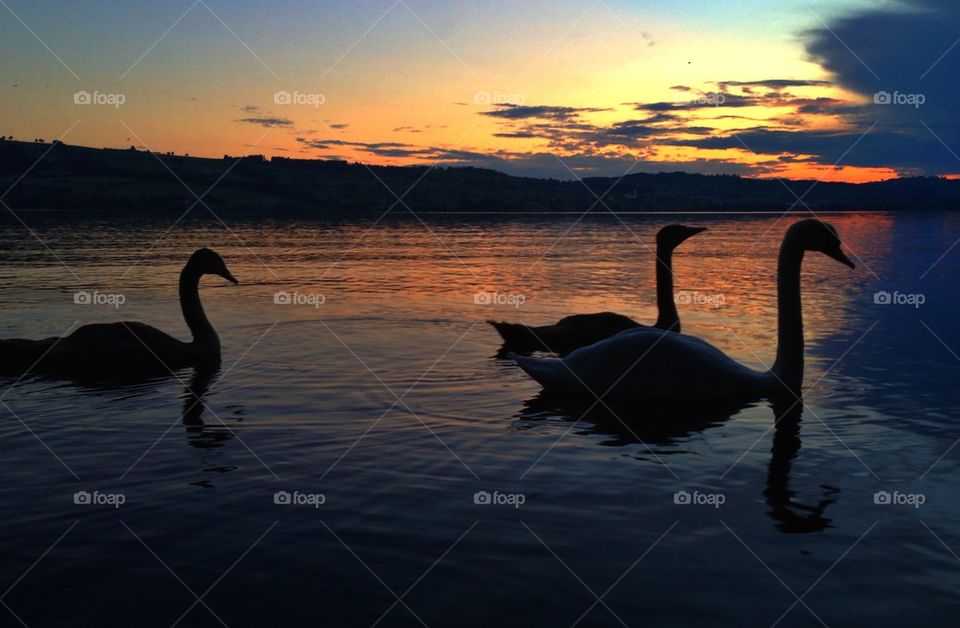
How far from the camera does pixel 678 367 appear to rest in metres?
11.8

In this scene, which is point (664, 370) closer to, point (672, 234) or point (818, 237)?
point (818, 237)

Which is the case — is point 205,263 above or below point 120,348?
above

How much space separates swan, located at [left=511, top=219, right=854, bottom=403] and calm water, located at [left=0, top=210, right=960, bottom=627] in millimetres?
496

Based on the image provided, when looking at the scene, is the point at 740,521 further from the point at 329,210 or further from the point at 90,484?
the point at 329,210

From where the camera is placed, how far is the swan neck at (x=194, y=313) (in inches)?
615

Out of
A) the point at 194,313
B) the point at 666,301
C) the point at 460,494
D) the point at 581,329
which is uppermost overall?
the point at 194,313

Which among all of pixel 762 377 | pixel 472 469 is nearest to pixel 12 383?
pixel 472 469

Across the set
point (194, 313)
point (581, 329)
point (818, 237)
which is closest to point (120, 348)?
point (194, 313)

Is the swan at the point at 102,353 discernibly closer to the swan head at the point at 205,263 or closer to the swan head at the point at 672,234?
the swan head at the point at 205,263

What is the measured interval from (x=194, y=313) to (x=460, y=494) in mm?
9023

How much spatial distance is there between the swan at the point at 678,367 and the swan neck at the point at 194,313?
18.8ft

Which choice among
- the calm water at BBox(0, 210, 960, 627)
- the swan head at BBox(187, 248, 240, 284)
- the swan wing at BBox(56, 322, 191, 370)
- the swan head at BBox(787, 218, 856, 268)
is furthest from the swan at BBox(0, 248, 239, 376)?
the swan head at BBox(787, 218, 856, 268)

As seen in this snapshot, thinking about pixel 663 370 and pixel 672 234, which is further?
pixel 672 234

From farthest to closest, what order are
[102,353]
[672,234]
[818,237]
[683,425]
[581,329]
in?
[672,234], [581,329], [102,353], [818,237], [683,425]
